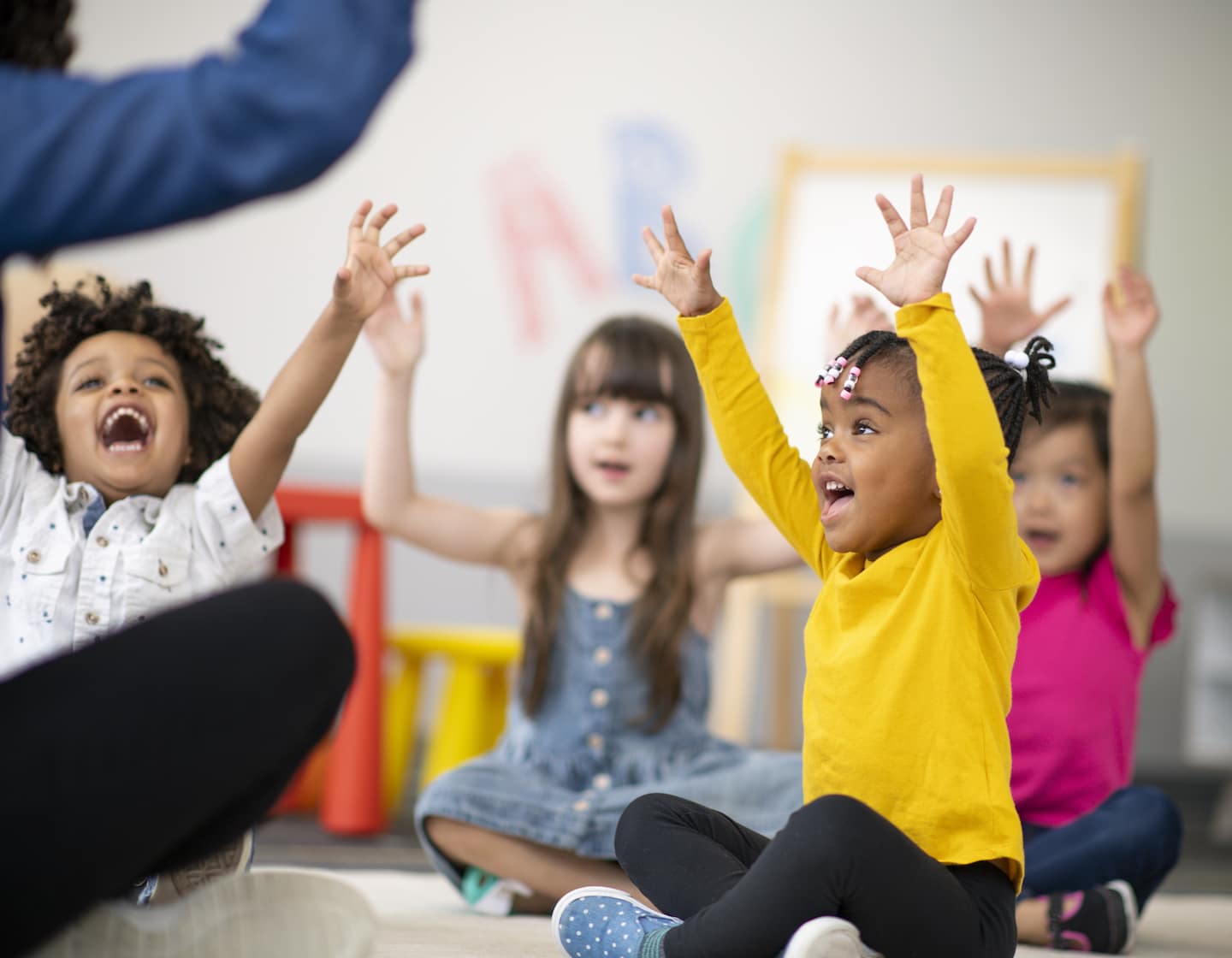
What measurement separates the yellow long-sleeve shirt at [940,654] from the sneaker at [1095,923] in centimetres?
35

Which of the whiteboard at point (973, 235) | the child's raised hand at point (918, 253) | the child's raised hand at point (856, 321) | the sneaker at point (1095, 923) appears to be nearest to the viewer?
the child's raised hand at point (918, 253)

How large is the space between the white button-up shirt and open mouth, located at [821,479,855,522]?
43 cm

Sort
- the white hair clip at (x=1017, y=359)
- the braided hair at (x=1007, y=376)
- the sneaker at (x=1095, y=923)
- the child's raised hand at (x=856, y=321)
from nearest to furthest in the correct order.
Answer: the braided hair at (x=1007, y=376), the white hair clip at (x=1017, y=359), the sneaker at (x=1095, y=923), the child's raised hand at (x=856, y=321)

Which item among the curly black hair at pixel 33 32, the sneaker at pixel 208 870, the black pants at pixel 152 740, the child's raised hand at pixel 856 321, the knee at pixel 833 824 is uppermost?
the curly black hair at pixel 33 32

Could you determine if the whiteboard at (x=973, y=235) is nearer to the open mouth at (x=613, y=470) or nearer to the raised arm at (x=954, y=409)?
the open mouth at (x=613, y=470)

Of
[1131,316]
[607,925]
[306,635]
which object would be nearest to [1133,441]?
[1131,316]

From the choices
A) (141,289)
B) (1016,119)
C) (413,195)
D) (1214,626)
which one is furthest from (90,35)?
(1214,626)

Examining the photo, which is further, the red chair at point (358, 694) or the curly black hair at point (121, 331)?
the red chair at point (358, 694)

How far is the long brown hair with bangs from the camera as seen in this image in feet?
4.71

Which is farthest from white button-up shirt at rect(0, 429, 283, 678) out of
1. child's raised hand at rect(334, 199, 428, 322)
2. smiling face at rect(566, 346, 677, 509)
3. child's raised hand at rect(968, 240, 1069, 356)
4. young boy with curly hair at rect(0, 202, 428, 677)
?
child's raised hand at rect(968, 240, 1069, 356)

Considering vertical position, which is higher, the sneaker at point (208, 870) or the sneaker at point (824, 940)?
the sneaker at point (824, 940)

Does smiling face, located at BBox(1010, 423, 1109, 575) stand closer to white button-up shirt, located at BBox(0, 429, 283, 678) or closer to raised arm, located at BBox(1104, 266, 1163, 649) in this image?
raised arm, located at BBox(1104, 266, 1163, 649)

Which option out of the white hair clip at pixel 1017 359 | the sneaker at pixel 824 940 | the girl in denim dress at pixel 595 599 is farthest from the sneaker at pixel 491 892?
the white hair clip at pixel 1017 359

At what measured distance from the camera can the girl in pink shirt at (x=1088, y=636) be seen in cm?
124
